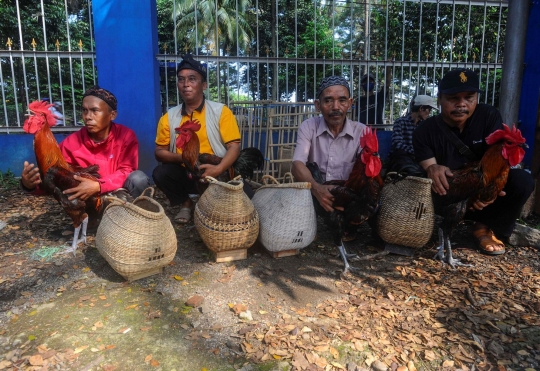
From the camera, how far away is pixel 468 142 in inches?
151

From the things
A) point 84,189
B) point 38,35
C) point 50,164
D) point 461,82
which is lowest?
point 84,189

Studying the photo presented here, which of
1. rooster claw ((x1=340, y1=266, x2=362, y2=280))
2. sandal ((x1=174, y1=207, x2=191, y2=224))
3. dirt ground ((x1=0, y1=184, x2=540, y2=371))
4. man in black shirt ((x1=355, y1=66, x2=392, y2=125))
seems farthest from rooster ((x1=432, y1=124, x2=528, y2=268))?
man in black shirt ((x1=355, y1=66, x2=392, y2=125))

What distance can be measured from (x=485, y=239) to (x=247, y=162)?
2.79m

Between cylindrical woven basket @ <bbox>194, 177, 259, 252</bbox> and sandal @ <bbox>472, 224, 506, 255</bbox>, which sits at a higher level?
cylindrical woven basket @ <bbox>194, 177, 259, 252</bbox>

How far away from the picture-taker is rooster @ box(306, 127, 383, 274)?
3256 millimetres

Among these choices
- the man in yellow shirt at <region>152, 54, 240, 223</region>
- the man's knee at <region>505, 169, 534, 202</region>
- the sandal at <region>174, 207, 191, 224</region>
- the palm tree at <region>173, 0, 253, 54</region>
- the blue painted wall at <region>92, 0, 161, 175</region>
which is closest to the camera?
→ the man's knee at <region>505, 169, 534, 202</region>

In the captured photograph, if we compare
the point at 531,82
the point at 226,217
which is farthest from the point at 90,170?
the point at 531,82

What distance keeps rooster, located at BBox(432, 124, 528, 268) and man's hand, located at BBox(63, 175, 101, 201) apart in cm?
325

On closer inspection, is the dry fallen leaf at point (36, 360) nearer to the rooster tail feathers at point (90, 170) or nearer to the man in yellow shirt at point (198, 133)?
the rooster tail feathers at point (90, 170)

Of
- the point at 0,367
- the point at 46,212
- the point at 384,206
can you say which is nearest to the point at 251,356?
the point at 0,367

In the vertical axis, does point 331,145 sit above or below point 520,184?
above

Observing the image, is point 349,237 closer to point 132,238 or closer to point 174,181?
point 174,181

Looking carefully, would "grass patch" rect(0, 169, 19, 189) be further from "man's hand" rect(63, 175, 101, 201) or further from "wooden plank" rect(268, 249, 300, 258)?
"wooden plank" rect(268, 249, 300, 258)

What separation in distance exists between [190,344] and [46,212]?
3735 millimetres
